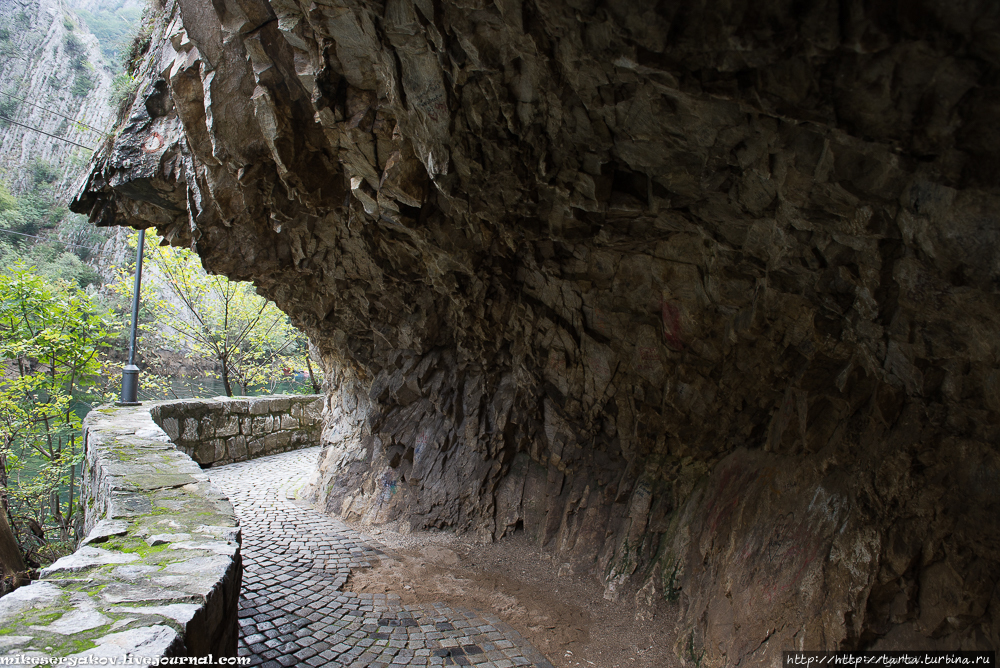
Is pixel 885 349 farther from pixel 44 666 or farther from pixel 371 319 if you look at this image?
pixel 371 319

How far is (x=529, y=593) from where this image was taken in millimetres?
5844

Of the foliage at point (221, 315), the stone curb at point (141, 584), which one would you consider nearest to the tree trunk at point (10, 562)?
the stone curb at point (141, 584)

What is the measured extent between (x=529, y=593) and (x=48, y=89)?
40.9 metres

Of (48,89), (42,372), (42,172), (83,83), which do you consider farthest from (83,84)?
(42,372)

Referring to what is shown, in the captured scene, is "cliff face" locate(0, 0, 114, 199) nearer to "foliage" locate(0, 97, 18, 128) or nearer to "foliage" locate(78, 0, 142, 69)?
"foliage" locate(0, 97, 18, 128)

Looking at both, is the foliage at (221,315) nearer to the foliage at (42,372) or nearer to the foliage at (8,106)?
the foliage at (42,372)

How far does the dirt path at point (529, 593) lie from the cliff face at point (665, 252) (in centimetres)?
25

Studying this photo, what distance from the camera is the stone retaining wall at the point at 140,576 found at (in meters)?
2.31

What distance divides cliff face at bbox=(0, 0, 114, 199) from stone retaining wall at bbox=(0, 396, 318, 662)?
31111mm

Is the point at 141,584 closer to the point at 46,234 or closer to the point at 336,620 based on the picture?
the point at 336,620

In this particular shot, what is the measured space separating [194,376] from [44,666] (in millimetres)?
24853

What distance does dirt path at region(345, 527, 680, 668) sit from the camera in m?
4.75

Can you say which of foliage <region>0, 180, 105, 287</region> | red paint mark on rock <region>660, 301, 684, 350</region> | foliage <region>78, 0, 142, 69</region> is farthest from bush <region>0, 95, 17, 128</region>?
red paint mark on rock <region>660, 301, 684, 350</region>

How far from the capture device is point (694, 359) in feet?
16.3
